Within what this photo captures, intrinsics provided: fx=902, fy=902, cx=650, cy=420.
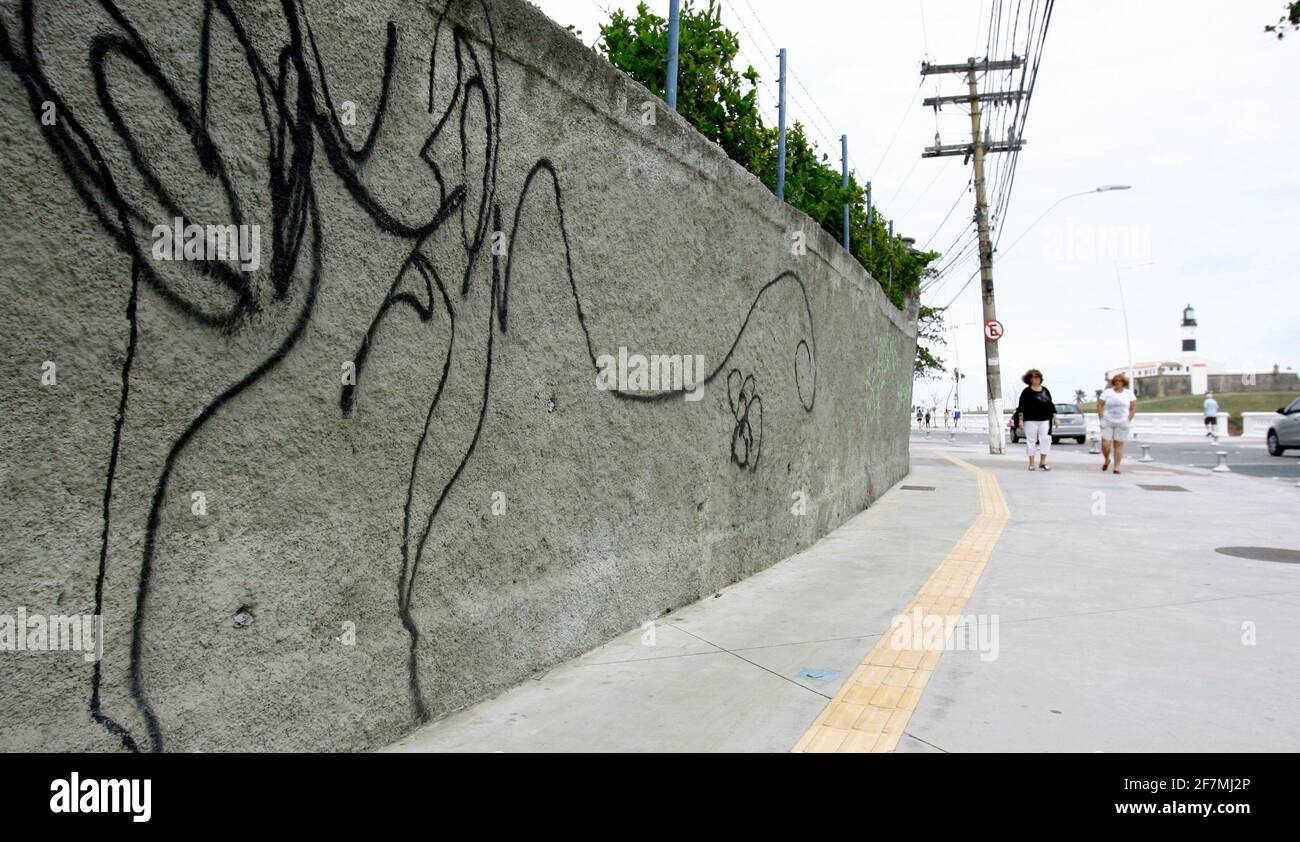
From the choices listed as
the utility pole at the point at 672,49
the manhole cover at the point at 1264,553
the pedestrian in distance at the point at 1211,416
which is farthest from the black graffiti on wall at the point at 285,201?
the pedestrian in distance at the point at 1211,416

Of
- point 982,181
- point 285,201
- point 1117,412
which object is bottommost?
point 1117,412

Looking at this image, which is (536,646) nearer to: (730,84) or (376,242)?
(376,242)

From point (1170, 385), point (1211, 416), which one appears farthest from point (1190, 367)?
point (1211, 416)

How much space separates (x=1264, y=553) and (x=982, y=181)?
19370mm

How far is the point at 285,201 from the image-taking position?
2.74m

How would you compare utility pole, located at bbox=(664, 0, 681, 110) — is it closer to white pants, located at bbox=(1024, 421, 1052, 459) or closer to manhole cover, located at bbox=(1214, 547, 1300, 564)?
manhole cover, located at bbox=(1214, 547, 1300, 564)

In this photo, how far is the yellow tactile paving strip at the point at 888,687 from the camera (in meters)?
3.23

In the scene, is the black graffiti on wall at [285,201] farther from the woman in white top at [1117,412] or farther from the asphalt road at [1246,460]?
the asphalt road at [1246,460]

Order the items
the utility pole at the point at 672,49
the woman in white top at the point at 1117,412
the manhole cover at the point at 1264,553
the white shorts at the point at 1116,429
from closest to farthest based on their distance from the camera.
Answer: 1. the utility pole at the point at 672,49
2. the manhole cover at the point at 1264,553
3. the woman in white top at the point at 1117,412
4. the white shorts at the point at 1116,429

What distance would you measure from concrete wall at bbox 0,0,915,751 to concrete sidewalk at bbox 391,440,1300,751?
397 millimetres

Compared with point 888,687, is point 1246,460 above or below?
above

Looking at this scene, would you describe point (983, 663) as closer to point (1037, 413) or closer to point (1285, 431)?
point (1037, 413)

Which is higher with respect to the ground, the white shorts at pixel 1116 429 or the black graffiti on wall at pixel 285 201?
the black graffiti on wall at pixel 285 201
